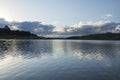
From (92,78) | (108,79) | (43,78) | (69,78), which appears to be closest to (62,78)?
(69,78)

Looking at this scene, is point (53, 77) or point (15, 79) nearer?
point (15, 79)

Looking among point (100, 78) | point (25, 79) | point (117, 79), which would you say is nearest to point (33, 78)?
point (25, 79)

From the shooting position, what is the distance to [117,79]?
91.1ft

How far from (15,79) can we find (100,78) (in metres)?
14.1

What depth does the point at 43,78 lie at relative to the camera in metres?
28.8

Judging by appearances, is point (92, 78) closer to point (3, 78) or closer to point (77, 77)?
point (77, 77)

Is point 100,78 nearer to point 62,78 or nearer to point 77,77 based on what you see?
point 77,77

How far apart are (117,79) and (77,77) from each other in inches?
258

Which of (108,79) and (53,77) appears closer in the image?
(108,79)

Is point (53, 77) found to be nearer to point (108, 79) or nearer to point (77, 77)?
point (77, 77)

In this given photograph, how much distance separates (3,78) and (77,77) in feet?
41.0

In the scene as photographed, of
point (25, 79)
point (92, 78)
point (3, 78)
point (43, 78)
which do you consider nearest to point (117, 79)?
point (92, 78)

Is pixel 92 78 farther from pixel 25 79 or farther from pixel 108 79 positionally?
pixel 25 79

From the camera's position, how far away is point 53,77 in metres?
29.5
